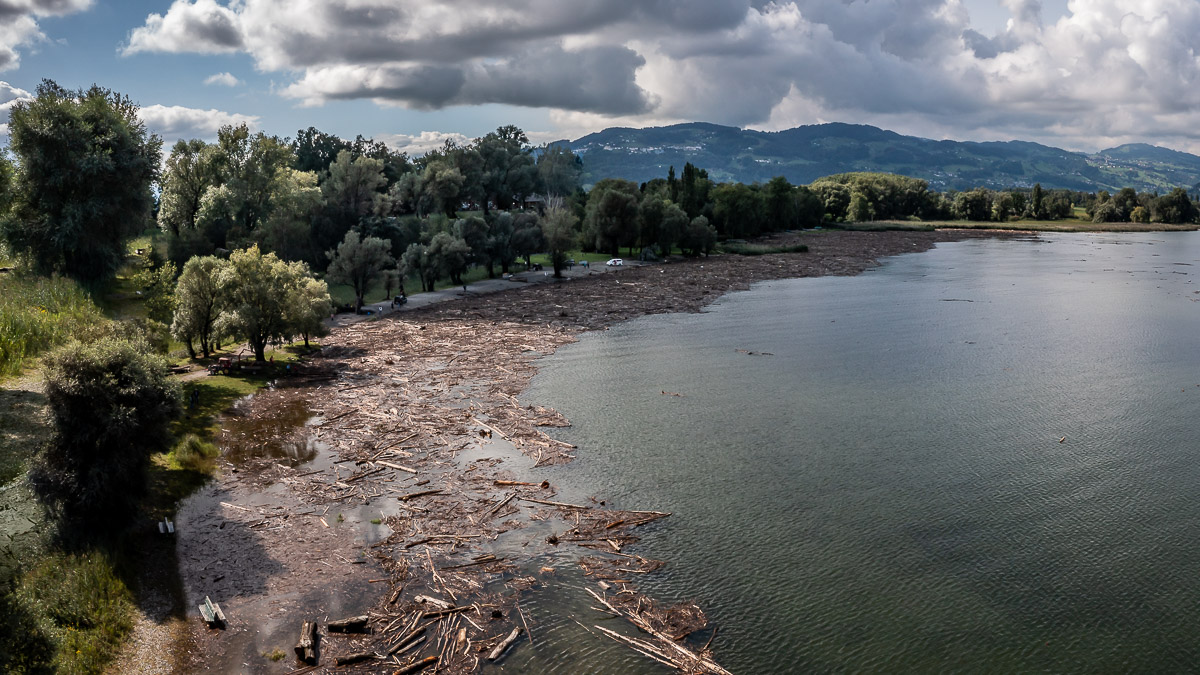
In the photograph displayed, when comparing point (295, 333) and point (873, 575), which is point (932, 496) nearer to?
point (873, 575)

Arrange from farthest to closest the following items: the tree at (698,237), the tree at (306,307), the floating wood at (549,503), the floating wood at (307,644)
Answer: the tree at (698,237), the tree at (306,307), the floating wood at (549,503), the floating wood at (307,644)

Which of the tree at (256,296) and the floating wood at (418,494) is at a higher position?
the tree at (256,296)

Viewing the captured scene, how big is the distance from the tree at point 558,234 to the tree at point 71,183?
61337 mm

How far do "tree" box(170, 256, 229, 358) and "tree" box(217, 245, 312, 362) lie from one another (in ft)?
2.16

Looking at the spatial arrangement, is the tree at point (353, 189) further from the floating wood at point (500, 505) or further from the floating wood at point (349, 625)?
the floating wood at point (349, 625)

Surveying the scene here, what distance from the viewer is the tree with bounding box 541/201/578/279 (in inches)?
4392

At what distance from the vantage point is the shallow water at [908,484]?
2042cm

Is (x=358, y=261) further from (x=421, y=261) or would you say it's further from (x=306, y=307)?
(x=306, y=307)

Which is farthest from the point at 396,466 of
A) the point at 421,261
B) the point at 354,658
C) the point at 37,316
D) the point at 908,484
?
the point at 421,261

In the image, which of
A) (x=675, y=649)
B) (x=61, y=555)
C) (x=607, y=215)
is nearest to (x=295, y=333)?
(x=61, y=555)

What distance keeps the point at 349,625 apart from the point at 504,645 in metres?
4.70

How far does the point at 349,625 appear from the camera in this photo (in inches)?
799

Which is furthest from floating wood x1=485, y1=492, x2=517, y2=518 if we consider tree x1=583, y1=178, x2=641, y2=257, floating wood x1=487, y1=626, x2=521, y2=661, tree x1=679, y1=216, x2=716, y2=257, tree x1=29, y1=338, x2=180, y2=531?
tree x1=679, y1=216, x2=716, y2=257

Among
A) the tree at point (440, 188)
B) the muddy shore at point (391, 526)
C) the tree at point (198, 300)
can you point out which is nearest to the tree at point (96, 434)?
the muddy shore at point (391, 526)
